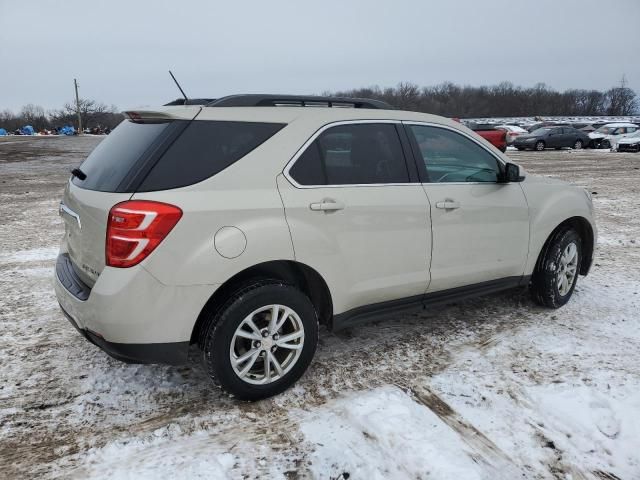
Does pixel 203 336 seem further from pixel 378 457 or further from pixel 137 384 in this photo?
pixel 378 457

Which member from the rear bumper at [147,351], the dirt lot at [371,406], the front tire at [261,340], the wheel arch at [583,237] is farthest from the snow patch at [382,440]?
the wheel arch at [583,237]

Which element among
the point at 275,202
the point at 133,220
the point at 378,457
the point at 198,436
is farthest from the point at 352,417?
the point at 133,220

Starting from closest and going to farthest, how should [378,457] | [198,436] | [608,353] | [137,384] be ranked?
[378,457] → [198,436] → [137,384] → [608,353]

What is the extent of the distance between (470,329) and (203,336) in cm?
235

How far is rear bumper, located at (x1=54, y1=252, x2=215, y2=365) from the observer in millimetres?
2723

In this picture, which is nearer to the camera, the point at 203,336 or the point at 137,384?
the point at 203,336

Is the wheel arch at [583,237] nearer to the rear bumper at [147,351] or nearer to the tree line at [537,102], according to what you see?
the rear bumper at [147,351]

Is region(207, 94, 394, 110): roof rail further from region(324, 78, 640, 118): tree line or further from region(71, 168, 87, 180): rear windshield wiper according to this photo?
region(324, 78, 640, 118): tree line

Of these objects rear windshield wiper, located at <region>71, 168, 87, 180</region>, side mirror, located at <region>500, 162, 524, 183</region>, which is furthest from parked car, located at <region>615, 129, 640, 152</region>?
rear windshield wiper, located at <region>71, 168, 87, 180</region>

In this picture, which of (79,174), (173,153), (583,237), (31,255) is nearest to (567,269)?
(583,237)

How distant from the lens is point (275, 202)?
3.04m

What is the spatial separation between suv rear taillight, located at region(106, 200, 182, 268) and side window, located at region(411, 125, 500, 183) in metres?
1.95

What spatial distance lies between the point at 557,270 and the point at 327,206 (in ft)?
8.39

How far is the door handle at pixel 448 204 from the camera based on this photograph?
3.72 metres
